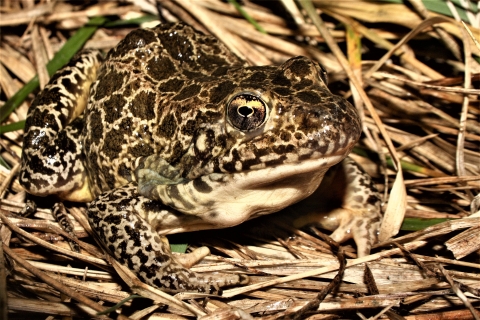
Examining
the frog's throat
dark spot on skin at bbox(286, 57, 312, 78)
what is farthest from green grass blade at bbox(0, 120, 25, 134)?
dark spot on skin at bbox(286, 57, 312, 78)

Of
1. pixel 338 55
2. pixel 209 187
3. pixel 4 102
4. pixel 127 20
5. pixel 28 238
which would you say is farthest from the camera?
pixel 127 20

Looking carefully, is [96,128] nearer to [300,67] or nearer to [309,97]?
[300,67]

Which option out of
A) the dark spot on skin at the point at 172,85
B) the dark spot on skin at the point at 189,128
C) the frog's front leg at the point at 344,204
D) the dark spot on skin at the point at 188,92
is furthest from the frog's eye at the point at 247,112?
the frog's front leg at the point at 344,204

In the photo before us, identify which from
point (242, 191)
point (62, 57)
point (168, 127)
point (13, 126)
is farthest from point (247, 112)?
point (62, 57)

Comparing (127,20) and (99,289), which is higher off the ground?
(127,20)

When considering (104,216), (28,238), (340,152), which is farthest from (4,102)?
(340,152)

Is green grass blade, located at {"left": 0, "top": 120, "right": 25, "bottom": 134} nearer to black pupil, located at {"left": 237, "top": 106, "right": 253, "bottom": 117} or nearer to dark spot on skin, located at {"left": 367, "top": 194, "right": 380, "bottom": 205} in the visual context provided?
black pupil, located at {"left": 237, "top": 106, "right": 253, "bottom": 117}

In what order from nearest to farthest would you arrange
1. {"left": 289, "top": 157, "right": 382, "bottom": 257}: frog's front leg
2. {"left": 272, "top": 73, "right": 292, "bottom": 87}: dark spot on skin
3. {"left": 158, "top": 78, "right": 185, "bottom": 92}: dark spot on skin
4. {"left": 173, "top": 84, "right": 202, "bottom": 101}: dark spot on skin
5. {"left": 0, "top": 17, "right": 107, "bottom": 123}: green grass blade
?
{"left": 272, "top": 73, "right": 292, "bottom": 87}: dark spot on skin
{"left": 173, "top": 84, "right": 202, "bottom": 101}: dark spot on skin
{"left": 158, "top": 78, "right": 185, "bottom": 92}: dark spot on skin
{"left": 289, "top": 157, "right": 382, "bottom": 257}: frog's front leg
{"left": 0, "top": 17, "right": 107, "bottom": 123}: green grass blade

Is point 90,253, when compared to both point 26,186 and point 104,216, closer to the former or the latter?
point 104,216
